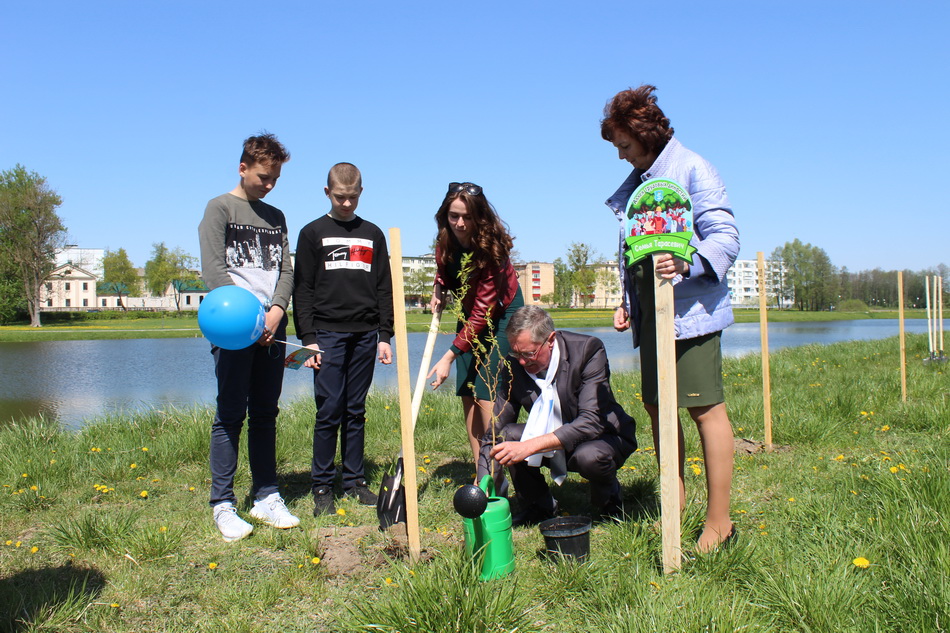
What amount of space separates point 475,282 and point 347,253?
30.1 inches

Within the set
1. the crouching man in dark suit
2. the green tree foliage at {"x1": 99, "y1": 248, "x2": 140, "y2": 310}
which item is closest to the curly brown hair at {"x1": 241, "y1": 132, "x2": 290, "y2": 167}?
the crouching man in dark suit

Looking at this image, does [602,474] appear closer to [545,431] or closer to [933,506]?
[545,431]

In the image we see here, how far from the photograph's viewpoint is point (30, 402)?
11156 millimetres

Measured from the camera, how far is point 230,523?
3.20m

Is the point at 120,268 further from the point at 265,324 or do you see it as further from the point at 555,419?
the point at 555,419

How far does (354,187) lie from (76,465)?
286cm

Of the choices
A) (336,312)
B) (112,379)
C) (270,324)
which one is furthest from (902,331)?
(112,379)

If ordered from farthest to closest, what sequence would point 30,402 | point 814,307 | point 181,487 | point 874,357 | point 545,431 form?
Result: point 814,307
point 874,357
point 30,402
point 181,487
point 545,431

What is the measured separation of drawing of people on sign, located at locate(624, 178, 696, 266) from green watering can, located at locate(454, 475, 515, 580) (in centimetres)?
110

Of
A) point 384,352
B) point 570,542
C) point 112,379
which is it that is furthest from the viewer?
point 112,379

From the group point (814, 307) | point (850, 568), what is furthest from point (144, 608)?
point (814, 307)

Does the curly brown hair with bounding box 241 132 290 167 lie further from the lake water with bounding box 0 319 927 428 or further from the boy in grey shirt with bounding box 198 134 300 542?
the lake water with bounding box 0 319 927 428

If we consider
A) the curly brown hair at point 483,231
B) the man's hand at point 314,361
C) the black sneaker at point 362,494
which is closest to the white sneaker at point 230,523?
the black sneaker at point 362,494

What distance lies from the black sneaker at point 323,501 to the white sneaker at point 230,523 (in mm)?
445
